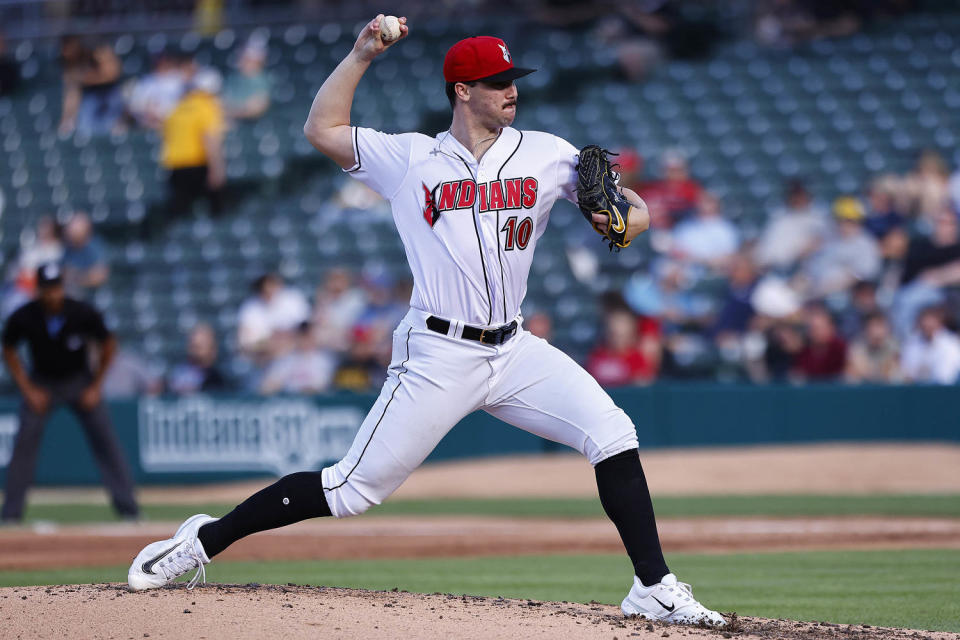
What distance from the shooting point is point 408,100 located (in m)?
17.2

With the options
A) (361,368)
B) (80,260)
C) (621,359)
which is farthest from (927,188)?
(80,260)

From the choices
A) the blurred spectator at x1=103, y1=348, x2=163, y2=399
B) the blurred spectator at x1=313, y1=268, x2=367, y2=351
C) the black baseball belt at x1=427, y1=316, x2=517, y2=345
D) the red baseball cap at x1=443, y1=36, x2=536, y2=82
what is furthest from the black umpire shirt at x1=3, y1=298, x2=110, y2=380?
the red baseball cap at x1=443, y1=36, x2=536, y2=82

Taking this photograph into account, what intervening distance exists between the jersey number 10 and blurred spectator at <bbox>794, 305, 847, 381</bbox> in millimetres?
7621

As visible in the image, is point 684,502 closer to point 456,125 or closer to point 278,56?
point 456,125

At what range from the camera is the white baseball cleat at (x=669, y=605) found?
4398 mm

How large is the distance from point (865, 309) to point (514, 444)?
3.50 m

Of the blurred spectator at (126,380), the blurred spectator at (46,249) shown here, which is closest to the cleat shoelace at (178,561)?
the blurred spectator at (126,380)

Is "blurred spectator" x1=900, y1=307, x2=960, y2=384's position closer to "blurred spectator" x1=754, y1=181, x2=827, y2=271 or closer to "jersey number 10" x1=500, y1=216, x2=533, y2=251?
"blurred spectator" x1=754, y1=181, x2=827, y2=271

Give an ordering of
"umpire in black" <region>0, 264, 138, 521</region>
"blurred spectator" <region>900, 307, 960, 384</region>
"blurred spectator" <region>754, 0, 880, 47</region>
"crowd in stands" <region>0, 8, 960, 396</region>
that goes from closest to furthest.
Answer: "umpire in black" <region>0, 264, 138, 521</region>
"blurred spectator" <region>900, 307, 960, 384</region>
"crowd in stands" <region>0, 8, 960, 396</region>
"blurred spectator" <region>754, 0, 880, 47</region>

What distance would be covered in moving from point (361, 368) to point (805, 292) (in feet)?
14.3

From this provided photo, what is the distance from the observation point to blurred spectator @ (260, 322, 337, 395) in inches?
502

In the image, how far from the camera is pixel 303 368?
1277 centimetres

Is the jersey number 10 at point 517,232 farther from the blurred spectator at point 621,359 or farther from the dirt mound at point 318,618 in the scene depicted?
the blurred spectator at point 621,359

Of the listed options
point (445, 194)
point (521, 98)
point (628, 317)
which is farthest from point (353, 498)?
point (521, 98)
